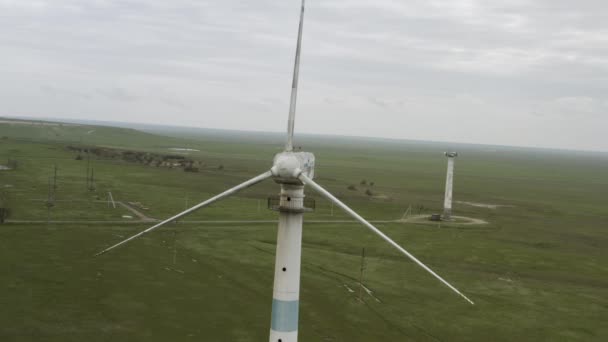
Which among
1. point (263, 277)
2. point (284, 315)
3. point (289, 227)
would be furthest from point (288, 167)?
point (263, 277)

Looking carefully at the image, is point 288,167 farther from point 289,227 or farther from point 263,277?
point 263,277

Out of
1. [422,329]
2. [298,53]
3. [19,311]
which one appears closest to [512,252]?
[422,329]

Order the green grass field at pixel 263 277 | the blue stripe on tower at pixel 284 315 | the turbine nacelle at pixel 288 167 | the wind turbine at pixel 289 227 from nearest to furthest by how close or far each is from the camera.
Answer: the turbine nacelle at pixel 288 167
the wind turbine at pixel 289 227
the blue stripe on tower at pixel 284 315
the green grass field at pixel 263 277

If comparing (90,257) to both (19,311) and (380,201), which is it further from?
(380,201)

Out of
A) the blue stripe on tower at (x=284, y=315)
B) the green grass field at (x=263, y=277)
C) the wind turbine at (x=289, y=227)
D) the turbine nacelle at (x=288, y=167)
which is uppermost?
the turbine nacelle at (x=288, y=167)

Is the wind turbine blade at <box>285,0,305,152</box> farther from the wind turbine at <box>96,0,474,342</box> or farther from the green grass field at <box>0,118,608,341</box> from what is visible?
the green grass field at <box>0,118,608,341</box>

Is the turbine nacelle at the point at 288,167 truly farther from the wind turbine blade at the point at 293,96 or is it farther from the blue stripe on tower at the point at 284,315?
the blue stripe on tower at the point at 284,315

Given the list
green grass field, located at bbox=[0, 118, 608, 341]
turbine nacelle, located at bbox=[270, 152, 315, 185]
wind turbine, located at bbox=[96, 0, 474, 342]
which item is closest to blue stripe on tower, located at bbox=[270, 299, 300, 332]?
wind turbine, located at bbox=[96, 0, 474, 342]

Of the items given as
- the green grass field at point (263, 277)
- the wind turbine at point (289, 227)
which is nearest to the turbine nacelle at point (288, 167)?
the wind turbine at point (289, 227)

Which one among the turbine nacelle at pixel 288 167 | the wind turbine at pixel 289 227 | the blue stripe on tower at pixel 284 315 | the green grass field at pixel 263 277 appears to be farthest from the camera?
the green grass field at pixel 263 277
